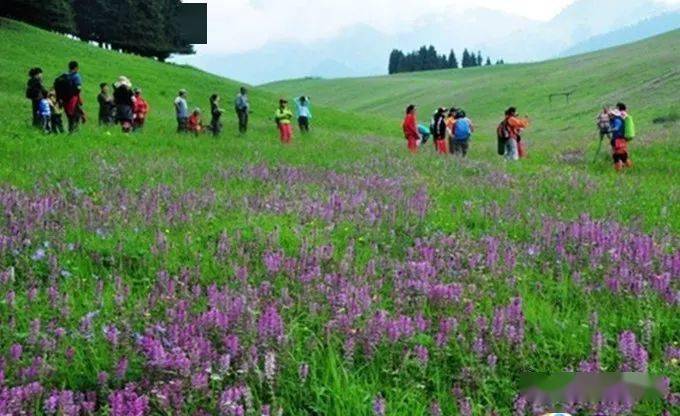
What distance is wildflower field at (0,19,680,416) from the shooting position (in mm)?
3426

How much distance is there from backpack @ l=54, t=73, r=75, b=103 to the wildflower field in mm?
10571

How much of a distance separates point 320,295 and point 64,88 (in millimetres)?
18676

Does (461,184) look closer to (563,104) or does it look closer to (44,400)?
(44,400)

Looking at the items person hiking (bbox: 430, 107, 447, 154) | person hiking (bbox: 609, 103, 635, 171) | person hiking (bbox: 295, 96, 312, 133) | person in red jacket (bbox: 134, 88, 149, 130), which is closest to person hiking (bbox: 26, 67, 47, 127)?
person in red jacket (bbox: 134, 88, 149, 130)

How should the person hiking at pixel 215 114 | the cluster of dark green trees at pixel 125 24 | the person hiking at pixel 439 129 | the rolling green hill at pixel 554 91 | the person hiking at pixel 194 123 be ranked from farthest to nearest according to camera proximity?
the cluster of dark green trees at pixel 125 24
the rolling green hill at pixel 554 91
the person hiking at pixel 194 123
the person hiking at pixel 215 114
the person hiking at pixel 439 129

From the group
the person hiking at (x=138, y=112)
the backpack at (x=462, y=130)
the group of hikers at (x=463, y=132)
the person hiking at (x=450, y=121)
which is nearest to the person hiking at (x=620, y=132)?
the group of hikers at (x=463, y=132)

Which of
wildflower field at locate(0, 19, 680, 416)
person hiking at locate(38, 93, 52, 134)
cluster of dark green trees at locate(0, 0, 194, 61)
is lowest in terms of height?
wildflower field at locate(0, 19, 680, 416)

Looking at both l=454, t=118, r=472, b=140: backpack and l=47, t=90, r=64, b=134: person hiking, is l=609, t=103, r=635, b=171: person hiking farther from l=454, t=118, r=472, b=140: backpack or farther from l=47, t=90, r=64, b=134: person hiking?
l=47, t=90, r=64, b=134: person hiking

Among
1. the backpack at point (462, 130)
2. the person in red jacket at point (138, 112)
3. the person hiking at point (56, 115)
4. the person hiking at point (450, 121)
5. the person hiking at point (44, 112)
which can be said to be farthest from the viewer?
the person hiking at point (450, 121)

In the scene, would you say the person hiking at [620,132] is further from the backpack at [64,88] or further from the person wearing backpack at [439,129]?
the backpack at [64,88]

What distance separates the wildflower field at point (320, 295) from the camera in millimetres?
3426

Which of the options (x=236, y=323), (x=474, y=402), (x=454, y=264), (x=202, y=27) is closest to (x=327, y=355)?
(x=236, y=323)

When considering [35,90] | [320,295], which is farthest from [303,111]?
[320,295]

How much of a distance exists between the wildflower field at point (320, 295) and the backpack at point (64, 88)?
1057 cm
